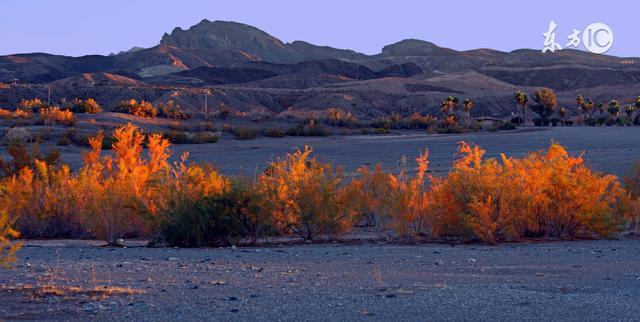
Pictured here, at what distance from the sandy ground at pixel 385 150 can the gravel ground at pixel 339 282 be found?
21.5 meters

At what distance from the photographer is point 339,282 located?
43.4ft

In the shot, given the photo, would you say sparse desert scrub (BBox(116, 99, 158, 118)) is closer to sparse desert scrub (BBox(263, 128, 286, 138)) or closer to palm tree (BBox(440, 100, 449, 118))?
sparse desert scrub (BBox(263, 128, 286, 138))

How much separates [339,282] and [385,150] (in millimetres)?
43263

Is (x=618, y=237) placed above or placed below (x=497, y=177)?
below

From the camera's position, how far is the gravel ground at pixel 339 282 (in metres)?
10.8

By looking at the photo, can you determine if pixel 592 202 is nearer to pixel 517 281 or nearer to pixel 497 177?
pixel 497 177

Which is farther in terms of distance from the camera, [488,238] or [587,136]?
[587,136]

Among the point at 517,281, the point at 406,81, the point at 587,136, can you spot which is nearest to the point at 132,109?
the point at 587,136

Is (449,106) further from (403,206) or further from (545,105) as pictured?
(403,206)

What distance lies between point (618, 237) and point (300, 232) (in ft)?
22.1

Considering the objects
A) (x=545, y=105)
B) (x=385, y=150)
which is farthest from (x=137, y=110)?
(x=545, y=105)

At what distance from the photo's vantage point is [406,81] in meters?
152

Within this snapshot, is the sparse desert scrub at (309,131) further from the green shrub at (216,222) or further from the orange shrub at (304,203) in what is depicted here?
the green shrub at (216,222)

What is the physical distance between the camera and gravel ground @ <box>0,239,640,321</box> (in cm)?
1083
